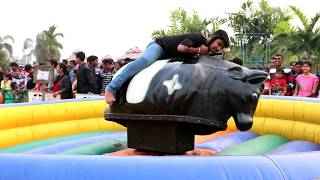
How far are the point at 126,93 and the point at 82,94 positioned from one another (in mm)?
3127

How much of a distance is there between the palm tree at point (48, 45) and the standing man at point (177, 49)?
112 feet

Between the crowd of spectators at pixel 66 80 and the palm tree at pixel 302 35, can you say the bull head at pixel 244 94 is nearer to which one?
the crowd of spectators at pixel 66 80

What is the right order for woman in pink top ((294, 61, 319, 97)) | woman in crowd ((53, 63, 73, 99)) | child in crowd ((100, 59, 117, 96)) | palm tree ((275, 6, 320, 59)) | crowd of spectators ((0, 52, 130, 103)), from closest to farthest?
woman in pink top ((294, 61, 319, 97)) → crowd of spectators ((0, 52, 130, 103)) → woman in crowd ((53, 63, 73, 99)) → child in crowd ((100, 59, 117, 96)) → palm tree ((275, 6, 320, 59))

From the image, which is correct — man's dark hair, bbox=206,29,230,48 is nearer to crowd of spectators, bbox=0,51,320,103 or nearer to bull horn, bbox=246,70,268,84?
bull horn, bbox=246,70,268,84

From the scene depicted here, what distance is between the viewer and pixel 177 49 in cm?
318

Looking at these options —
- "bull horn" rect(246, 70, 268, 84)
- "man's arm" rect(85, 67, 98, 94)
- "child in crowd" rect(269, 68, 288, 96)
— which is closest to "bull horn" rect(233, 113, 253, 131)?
"bull horn" rect(246, 70, 268, 84)

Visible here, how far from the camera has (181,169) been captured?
1944 mm

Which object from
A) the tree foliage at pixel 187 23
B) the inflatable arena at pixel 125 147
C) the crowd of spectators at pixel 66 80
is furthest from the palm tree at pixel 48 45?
the inflatable arena at pixel 125 147

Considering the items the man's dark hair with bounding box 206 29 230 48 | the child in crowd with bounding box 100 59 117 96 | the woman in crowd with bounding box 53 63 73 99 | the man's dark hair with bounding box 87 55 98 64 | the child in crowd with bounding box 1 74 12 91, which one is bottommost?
the child in crowd with bounding box 1 74 12 91

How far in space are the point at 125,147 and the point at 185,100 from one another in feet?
3.25

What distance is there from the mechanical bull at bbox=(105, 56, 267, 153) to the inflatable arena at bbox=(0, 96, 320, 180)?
29cm

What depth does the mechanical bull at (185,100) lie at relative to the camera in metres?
2.90

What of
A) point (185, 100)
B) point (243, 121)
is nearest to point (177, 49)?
point (185, 100)

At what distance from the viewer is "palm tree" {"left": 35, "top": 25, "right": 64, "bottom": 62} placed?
36688 millimetres
